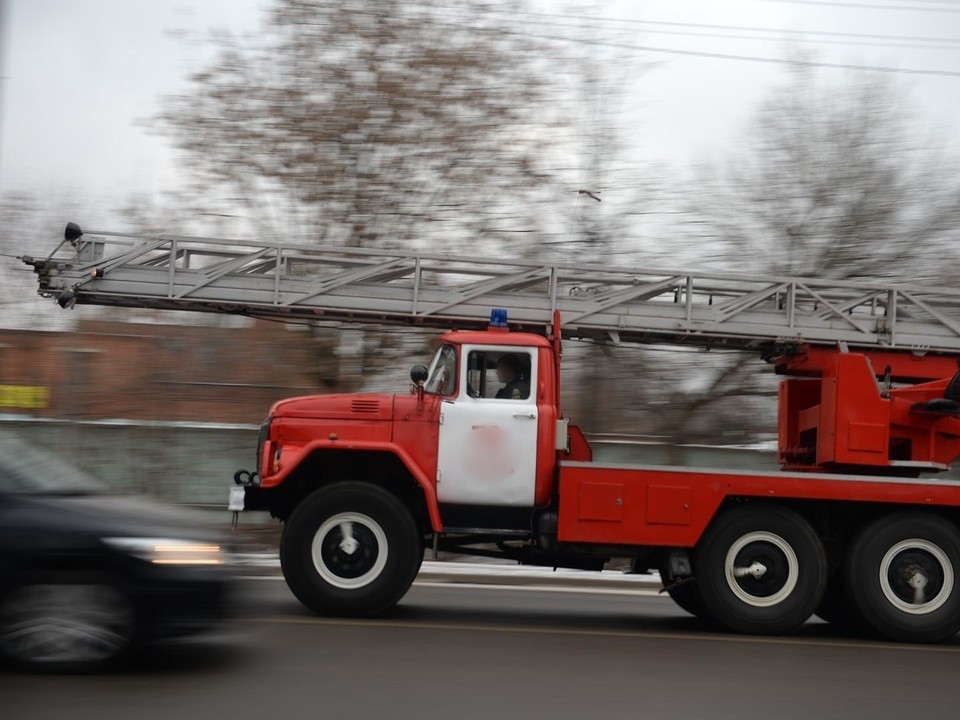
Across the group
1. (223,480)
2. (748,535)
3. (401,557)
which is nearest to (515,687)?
(401,557)

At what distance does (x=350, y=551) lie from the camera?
8.80m

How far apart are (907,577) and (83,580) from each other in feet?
22.4

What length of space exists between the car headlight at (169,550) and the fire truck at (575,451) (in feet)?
7.48

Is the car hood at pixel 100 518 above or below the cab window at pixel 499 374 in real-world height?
below

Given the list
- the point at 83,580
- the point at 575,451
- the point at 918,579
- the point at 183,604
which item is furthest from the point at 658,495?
the point at 83,580

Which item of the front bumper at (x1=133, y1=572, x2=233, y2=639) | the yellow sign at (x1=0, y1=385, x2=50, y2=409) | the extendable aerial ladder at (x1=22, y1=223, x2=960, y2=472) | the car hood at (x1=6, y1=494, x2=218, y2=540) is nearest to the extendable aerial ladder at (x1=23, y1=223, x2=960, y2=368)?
the extendable aerial ladder at (x1=22, y1=223, x2=960, y2=472)

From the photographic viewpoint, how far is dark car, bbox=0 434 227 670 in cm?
599

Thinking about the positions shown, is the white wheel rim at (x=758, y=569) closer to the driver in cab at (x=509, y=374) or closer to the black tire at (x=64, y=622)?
the driver in cab at (x=509, y=374)

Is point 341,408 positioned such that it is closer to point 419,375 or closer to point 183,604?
point 419,375

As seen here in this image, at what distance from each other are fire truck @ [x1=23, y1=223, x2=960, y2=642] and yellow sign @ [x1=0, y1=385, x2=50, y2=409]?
11209 mm

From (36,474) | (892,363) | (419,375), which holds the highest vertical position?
(892,363)

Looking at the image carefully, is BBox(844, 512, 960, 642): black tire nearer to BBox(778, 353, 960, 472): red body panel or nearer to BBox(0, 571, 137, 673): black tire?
BBox(778, 353, 960, 472): red body panel

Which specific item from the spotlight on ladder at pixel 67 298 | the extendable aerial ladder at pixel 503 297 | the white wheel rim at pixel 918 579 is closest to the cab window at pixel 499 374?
the extendable aerial ladder at pixel 503 297

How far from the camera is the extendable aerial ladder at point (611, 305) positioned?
9578 millimetres
